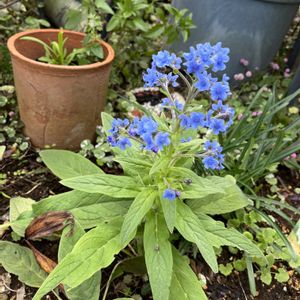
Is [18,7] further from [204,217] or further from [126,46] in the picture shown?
[204,217]

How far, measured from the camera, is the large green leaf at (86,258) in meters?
1.27

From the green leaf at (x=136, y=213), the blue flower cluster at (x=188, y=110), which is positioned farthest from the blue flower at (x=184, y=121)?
the green leaf at (x=136, y=213)

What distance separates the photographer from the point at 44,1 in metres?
2.94

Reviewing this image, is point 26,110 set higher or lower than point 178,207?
lower

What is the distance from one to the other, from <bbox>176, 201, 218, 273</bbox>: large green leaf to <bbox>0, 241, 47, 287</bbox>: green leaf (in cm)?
63

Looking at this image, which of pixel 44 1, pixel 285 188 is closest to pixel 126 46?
pixel 44 1

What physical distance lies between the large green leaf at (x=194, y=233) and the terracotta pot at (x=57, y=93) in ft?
3.04

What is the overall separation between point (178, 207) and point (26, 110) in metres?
1.16

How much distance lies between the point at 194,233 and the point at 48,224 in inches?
22.3

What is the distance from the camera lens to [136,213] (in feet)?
4.34

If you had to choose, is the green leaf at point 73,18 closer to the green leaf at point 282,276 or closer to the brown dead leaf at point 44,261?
the brown dead leaf at point 44,261

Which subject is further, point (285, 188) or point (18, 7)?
point (18, 7)

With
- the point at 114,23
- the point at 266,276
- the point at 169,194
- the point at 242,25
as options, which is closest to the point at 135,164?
the point at 169,194

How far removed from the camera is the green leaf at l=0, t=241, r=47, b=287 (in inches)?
62.2
